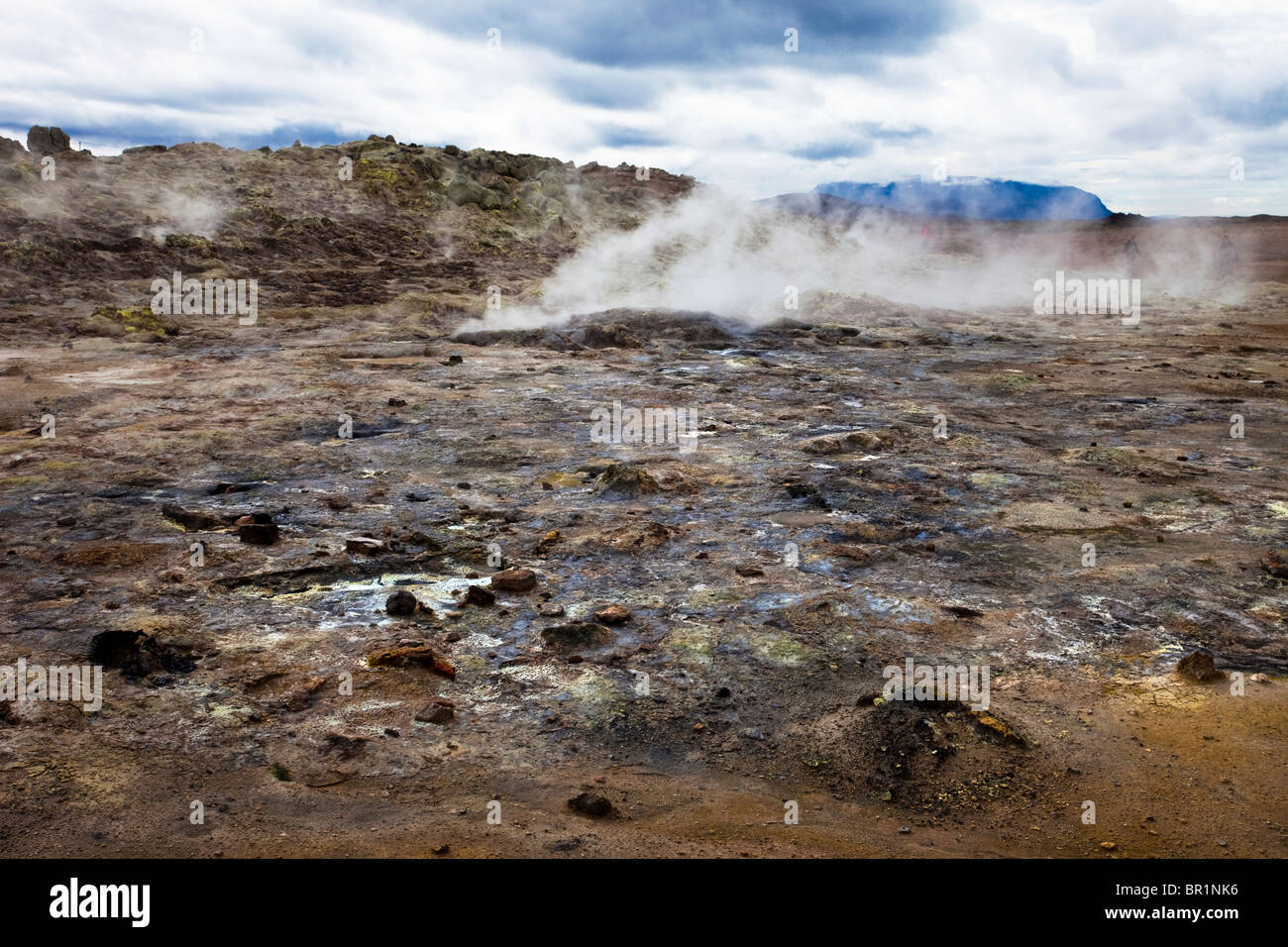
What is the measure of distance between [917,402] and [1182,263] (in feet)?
86.5

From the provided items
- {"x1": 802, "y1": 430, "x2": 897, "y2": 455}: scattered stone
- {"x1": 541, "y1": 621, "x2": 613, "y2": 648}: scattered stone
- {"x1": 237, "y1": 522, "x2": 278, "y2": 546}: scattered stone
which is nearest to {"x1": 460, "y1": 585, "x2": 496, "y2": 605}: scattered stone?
{"x1": 541, "y1": 621, "x2": 613, "y2": 648}: scattered stone

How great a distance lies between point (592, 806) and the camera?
3.22m

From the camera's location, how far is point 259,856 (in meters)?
2.94

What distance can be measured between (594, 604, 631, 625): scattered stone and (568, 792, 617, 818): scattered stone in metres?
1.52

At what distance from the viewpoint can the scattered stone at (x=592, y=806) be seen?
10.5 feet

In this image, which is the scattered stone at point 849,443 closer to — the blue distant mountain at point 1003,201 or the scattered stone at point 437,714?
the scattered stone at point 437,714

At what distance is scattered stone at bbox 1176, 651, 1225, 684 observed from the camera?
4164mm

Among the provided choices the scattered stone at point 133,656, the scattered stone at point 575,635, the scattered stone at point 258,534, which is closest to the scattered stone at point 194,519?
the scattered stone at point 258,534

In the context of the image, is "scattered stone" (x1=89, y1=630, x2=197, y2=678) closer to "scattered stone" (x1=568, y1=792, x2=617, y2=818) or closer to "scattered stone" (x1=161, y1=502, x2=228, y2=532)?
"scattered stone" (x1=161, y1=502, x2=228, y2=532)

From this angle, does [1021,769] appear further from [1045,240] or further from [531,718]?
[1045,240]

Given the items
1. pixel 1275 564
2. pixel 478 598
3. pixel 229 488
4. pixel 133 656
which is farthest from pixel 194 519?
pixel 1275 564

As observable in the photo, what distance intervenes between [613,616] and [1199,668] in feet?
8.99

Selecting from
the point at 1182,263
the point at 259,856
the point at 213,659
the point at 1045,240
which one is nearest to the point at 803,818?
the point at 259,856

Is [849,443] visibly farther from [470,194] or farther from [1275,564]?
[470,194]
